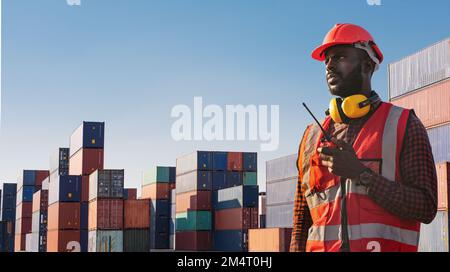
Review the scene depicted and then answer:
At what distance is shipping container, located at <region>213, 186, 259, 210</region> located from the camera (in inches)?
2717

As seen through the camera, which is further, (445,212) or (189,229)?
(189,229)

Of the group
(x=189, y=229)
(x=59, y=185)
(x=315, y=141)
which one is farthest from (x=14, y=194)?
(x=315, y=141)

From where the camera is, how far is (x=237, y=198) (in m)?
71.7

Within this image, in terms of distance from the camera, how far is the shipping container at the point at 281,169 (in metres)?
58.8

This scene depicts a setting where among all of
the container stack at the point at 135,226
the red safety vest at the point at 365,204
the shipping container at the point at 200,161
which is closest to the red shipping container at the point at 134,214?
the container stack at the point at 135,226

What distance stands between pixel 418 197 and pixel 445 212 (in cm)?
2927

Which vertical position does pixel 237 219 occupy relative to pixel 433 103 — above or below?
below

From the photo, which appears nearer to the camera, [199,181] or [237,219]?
[237,219]

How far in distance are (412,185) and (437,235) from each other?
29.7 metres

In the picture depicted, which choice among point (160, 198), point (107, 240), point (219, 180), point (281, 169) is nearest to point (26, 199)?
point (160, 198)

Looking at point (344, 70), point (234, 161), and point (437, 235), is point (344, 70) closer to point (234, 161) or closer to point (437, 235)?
point (437, 235)

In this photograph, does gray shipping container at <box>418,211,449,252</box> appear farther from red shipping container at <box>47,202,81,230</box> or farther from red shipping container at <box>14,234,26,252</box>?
red shipping container at <box>14,234,26,252</box>
